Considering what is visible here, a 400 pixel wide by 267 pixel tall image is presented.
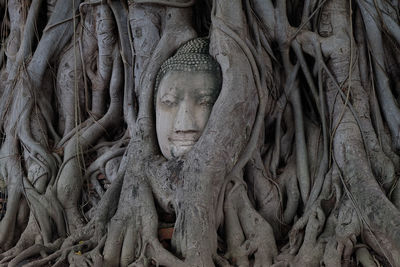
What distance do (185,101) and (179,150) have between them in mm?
296

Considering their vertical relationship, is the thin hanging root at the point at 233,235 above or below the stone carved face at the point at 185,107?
below

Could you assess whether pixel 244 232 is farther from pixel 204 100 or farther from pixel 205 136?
pixel 204 100

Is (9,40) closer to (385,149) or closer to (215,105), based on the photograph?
(215,105)

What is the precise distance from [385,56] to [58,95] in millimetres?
2502

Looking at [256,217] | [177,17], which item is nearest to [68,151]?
[177,17]

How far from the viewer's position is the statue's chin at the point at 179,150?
270cm

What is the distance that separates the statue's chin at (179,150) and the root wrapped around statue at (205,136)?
0.04ft

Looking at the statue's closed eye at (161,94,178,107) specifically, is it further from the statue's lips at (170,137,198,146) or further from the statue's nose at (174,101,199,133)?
the statue's lips at (170,137,198,146)

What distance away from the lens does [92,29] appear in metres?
3.61

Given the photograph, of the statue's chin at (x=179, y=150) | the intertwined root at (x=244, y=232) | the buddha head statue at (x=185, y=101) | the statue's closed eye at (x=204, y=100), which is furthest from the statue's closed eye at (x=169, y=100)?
the intertwined root at (x=244, y=232)

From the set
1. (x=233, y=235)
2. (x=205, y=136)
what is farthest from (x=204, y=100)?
(x=233, y=235)

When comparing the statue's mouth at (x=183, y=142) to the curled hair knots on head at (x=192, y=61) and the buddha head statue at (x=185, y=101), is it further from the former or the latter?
the curled hair knots on head at (x=192, y=61)

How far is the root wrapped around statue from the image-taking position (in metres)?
2.50

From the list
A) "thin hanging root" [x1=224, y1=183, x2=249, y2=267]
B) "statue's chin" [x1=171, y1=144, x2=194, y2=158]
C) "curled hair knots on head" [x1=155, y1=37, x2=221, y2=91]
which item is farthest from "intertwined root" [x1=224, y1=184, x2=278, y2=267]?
"curled hair knots on head" [x1=155, y1=37, x2=221, y2=91]
